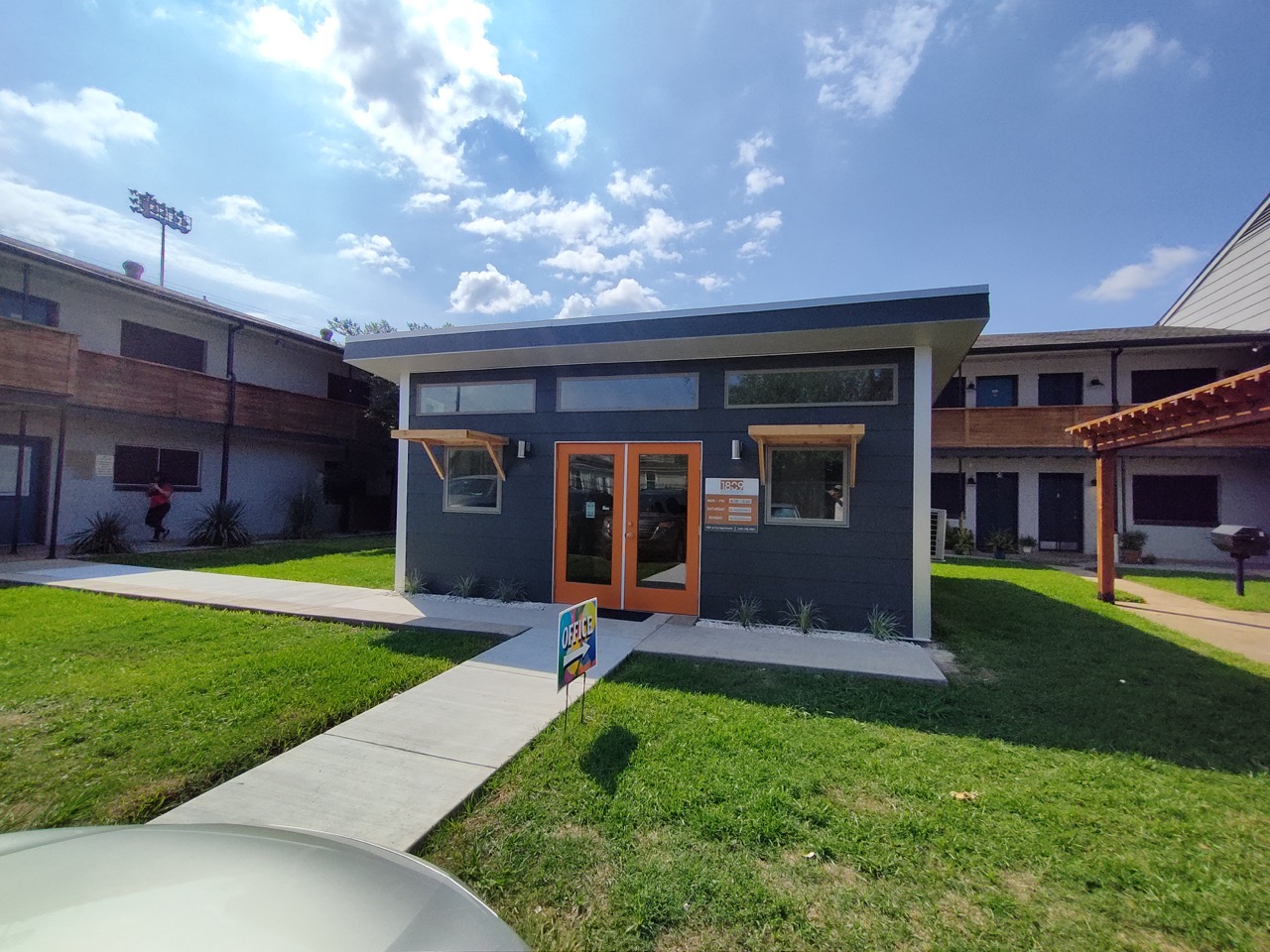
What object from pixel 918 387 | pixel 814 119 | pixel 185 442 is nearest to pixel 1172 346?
pixel 814 119

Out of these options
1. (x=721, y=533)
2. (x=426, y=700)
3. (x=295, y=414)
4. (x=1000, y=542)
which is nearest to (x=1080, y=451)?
(x=1000, y=542)

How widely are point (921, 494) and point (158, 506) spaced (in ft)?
49.5

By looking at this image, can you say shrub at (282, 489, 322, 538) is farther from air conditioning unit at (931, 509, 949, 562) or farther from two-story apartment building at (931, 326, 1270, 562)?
two-story apartment building at (931, 326, 1270, 562)

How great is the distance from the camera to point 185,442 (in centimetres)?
1305

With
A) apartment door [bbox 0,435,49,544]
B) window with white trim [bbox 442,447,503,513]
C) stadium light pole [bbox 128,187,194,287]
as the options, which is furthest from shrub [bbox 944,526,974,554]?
stadium light pole [bbox 128,187,194,287]

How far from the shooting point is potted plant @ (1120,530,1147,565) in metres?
12.6

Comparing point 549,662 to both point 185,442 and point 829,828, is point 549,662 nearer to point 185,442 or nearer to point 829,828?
point 829,828

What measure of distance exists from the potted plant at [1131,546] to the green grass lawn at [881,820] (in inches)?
414

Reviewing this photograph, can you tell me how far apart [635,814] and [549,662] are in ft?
7.65

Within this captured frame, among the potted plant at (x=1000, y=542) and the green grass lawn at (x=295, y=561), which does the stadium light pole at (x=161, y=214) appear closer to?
the green grass lawn at (x=295, y=561)

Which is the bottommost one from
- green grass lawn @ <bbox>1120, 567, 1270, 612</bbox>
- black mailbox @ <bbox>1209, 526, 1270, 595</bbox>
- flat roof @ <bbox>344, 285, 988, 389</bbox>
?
green grass lawn @ <bbox>1120, 567, 1270, 612</bbox>

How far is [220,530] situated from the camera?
12.2m

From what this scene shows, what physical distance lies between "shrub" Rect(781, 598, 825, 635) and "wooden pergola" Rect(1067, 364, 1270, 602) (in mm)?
4243

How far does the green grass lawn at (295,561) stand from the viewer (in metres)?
8.63
